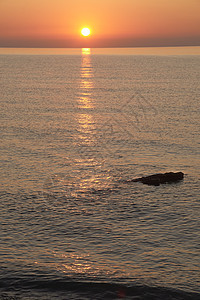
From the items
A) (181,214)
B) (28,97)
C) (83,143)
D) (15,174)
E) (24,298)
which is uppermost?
(28,97)

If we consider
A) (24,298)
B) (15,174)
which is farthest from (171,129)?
(24,298)

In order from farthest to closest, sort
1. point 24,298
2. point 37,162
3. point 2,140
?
point 2,140
point 37,162
point 24,298

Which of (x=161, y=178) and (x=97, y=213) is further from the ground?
(x=161, y=178)

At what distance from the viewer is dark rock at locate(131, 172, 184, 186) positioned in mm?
63125

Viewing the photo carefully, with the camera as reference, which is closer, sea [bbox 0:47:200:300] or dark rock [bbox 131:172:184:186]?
sea [bbox 0:47:200:300]

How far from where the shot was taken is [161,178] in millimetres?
63969

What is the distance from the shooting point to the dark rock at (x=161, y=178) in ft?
207

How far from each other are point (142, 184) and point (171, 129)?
42.8 m

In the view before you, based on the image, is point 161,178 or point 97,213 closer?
point 97,213

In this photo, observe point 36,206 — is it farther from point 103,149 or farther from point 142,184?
point 103,149

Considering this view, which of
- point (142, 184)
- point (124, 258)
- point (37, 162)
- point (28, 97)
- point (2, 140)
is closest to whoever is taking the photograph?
point (124, 258)

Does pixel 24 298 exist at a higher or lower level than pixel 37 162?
lower

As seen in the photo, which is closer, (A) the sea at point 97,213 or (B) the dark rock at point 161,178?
(A) the sea at point 97,213

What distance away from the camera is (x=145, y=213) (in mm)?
52656
